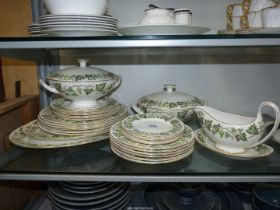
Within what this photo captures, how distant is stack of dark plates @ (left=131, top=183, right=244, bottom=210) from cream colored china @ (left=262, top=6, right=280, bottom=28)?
0.49 m

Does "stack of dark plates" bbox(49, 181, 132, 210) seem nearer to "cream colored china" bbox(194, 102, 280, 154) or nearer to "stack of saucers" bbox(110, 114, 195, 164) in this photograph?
"stack of saucers" bbox(110, 114, 195, 164)

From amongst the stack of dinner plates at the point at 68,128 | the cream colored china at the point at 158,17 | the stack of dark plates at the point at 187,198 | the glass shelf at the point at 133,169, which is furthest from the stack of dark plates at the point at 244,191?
the cream colored china at the point at 158,17

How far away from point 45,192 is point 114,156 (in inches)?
17.0

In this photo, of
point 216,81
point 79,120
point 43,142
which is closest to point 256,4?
point 216,81

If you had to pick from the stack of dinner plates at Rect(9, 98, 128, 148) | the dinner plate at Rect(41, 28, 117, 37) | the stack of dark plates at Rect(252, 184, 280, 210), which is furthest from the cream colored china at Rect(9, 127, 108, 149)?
the stack of dark plates at Rect(252, 184, 280, 210)

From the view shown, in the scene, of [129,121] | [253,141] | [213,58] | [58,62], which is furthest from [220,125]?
[58,62]

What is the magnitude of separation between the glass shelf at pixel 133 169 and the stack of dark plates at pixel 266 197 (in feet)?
0.52

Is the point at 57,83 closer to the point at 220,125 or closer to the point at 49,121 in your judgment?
the point at 49,121

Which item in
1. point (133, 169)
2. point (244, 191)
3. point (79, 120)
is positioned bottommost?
point (244, 191)

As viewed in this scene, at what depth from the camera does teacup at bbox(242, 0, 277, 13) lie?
614 millimetres

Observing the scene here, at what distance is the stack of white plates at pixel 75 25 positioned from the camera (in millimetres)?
523

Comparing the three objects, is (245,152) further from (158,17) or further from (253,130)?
(158,17)

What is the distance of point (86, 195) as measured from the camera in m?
0.68

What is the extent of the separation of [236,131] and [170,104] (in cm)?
20
